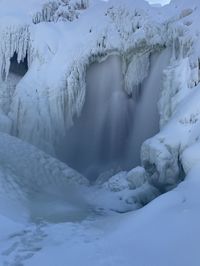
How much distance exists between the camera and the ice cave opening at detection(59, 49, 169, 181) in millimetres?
15789

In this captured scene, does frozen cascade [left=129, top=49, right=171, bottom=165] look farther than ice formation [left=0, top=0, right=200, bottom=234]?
Yes

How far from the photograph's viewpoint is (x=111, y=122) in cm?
1695

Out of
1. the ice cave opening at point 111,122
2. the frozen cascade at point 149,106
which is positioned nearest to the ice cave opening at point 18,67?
the ice cave opening at point 111,122

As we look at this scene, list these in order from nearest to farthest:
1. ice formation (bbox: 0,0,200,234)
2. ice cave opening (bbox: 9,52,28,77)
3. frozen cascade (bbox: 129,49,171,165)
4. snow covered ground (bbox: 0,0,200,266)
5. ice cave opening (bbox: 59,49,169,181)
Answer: snow covered ground (bbox: 0,0,200,266), ice formation (bbox: 0,0,200,234), frozen cascade (bbox: 129,49,171,165), ice cave opening (bbox: 59,49,169,181), ice cave opening (bbox: 9,52,28,77)

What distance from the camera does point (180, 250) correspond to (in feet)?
21.0

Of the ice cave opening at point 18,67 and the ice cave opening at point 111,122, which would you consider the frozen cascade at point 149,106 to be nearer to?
the ice cave opening at point 111,122

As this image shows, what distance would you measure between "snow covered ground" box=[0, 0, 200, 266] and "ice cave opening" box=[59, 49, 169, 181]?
32 cm

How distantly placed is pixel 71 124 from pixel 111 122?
1.92 meters

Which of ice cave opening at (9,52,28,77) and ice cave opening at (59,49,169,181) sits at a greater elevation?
ice cave opening at (9,52,28,77)

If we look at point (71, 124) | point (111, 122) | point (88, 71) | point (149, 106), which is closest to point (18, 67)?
point (88, 71)

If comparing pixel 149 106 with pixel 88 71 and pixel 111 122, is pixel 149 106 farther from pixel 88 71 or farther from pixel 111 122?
pixel 88 71

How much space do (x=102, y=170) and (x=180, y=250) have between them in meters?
9.81

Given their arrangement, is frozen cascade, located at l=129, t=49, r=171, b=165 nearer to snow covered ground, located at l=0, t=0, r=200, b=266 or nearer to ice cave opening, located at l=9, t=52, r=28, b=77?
snow covered ground, located at l=0, t=0, r=200, b=266

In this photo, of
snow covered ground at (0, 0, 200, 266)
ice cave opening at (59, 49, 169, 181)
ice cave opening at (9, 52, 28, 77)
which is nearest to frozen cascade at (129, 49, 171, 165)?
ice cave opening at (59, 49, 169, 181)
